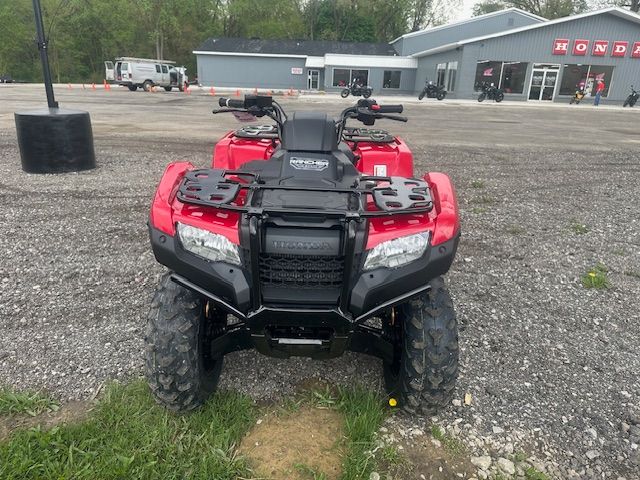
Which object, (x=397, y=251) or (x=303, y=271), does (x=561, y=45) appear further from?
(x=303, y=271)

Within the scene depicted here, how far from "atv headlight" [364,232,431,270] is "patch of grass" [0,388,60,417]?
6.00ft

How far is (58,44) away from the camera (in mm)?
Answer: 53406

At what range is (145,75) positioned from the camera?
32.7m

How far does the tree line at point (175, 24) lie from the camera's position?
52875 millimetres

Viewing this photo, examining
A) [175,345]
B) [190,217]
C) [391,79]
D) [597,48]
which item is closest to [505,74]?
[597,48]

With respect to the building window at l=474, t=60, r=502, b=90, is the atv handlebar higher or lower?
lower

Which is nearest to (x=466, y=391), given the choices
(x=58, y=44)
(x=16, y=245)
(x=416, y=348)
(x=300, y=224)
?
(x=416, y=348)

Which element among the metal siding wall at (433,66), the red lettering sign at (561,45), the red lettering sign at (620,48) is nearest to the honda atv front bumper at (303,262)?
the metal siding wall at (433,66)

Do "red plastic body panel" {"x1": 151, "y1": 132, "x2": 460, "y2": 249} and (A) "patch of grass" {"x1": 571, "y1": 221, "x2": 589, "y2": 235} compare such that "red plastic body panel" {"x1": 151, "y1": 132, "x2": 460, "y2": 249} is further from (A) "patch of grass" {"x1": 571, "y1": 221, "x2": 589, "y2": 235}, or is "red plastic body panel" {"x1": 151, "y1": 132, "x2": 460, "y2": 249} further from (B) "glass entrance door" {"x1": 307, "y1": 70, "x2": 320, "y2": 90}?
(B) "glass entrance door" {"x1": 307, "y1": 70, "x2": 320, "y2": 90}

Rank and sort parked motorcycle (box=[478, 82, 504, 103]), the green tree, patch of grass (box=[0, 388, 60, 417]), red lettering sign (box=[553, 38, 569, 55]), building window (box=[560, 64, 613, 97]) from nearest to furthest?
patch of grass (box=[0, 388, 60, 417]), parked motorcycle (box=[478, 82, 504, 103]), red lettering sign (box=[553, 38, 569, 55]), building window (box=[560, 64, 613, 97]), the green tree

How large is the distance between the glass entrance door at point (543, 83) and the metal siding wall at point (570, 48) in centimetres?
38

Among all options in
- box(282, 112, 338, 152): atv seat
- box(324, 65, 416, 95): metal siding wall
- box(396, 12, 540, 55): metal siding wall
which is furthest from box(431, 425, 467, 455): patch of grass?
box(396, 12, 540, 55): metal siding wall

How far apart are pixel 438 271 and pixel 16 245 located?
419 centimetres

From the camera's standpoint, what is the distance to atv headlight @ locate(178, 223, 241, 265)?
204 centimetres
